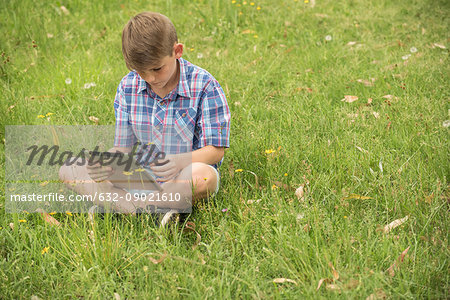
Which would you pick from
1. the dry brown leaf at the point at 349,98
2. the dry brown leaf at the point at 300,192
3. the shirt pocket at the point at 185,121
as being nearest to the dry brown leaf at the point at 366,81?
the dry brown leaf at the point at 349,98

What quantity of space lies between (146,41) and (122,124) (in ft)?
2.05

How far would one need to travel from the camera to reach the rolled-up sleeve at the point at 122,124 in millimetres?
2668

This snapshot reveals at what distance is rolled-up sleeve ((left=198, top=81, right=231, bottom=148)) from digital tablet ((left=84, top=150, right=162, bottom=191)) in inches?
14.8

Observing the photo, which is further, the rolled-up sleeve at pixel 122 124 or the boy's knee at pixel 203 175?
the rolled-up sleeve at pixel 122 124

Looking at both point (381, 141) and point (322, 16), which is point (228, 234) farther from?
point (322, 16)

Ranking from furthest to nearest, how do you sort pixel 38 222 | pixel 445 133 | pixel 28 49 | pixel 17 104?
pixel 28 49
pixel 17 104
pixel 445 133
pixel 38 222

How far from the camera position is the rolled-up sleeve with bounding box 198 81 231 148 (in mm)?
2498

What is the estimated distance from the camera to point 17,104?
137 inches

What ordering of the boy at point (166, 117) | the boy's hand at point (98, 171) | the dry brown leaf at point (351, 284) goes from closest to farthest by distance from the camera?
1. the dry brown leaf at point (351, 284)
2. the boy at point (166, 117)
3. the boy's hand at point (98, 171)

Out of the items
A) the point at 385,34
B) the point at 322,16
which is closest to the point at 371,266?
the point at 385,34

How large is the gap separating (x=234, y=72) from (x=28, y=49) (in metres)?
2.19

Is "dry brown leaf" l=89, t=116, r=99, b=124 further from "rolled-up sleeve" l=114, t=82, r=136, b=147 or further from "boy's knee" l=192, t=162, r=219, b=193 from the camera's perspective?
"boy's knee" l=192, t=162, r=219, b=193

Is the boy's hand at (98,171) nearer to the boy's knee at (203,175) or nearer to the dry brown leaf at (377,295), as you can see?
the boy's knee at (203,175)

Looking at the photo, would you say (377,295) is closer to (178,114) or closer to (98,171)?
(178,114)
